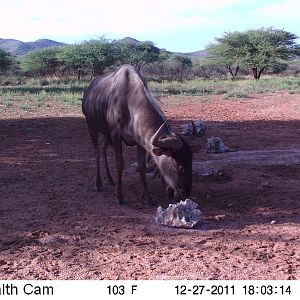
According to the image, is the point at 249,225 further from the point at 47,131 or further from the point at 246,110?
the point at 246,110

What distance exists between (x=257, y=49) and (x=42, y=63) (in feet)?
68.7

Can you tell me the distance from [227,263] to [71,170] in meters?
4.47

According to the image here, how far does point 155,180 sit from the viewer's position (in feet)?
25.5

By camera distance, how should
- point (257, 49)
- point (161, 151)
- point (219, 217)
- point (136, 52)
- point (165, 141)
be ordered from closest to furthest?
point (165, 141), point (161, 151), point (219, 217), point (257, 49), point (136, 52)

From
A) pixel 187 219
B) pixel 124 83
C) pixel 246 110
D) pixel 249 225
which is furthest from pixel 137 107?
pixel 246 110

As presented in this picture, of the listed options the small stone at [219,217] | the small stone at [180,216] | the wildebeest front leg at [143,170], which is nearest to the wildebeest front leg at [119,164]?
the wildebeest front leg at [143,170]

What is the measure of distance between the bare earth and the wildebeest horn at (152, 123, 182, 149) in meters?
0.89

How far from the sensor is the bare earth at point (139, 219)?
450 cm

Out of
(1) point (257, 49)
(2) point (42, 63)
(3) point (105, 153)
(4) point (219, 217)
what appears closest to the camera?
(4) point (219, 217)

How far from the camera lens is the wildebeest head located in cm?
580

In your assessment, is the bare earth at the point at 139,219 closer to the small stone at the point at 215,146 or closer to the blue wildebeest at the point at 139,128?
the small stone at the point at 215,146

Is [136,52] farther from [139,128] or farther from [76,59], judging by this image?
[139,128]

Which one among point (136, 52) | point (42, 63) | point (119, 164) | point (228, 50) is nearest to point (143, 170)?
point (119, 164)

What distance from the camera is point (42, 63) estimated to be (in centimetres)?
5041
